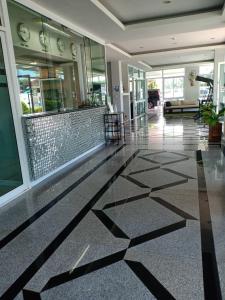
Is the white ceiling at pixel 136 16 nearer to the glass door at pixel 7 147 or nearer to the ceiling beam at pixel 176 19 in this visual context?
the ceiling beam at pixel 176 19

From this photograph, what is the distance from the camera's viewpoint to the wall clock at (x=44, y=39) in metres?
4.25

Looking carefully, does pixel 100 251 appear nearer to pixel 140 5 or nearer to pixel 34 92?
pixel 34 92

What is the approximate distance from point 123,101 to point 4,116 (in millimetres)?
8568

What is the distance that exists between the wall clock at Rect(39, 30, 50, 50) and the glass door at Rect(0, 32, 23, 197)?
4.15 ft

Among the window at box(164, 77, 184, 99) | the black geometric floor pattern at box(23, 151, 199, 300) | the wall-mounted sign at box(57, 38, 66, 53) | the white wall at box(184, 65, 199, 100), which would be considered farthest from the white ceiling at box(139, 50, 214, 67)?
the black geometric floor pattern at box(23, 151, 199, 300)

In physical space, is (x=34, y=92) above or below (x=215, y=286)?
above

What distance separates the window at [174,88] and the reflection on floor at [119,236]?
551 inches

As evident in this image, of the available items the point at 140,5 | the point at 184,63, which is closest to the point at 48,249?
the point at 140,5

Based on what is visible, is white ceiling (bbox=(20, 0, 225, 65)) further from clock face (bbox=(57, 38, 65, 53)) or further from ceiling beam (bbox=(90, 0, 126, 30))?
clock face (bbox=(57, 38, 65, 53))

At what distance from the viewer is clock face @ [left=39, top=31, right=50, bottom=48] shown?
4248 millimetres

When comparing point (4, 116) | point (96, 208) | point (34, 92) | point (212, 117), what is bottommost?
point (96, 208)

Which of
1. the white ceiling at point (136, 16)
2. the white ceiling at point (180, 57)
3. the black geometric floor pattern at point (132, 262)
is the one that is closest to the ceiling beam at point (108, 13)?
the white ceiling at point (136, 16)

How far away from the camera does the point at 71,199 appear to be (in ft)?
10.5

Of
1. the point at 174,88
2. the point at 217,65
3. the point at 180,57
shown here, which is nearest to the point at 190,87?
the point at 174,88
